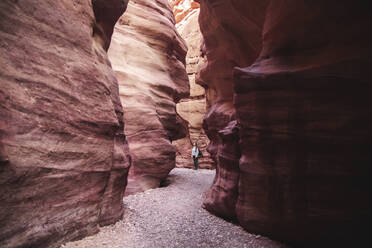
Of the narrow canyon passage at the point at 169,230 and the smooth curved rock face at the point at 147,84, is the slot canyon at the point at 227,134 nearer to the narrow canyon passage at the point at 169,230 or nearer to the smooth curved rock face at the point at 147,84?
the narrow canyon passage at the point at 169,230

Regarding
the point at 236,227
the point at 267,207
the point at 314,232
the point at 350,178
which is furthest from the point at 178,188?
the point at 350,178

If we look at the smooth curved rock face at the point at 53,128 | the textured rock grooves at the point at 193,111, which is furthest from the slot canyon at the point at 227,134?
the textured rock grooves at the point at 193,111

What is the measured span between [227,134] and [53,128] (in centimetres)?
392

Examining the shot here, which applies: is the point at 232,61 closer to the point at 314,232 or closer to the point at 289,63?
the point at 289,63

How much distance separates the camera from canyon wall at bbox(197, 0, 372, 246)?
331 centimetres

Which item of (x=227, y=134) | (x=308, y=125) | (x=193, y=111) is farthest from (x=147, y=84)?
(x=193, y=111)

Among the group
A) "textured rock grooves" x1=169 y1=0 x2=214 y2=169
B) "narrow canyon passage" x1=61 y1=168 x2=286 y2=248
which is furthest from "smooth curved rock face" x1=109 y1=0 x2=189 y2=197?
"textured rock grooves" x1=169 y1=0 x2=214 y2=169

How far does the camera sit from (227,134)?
577 centimetres

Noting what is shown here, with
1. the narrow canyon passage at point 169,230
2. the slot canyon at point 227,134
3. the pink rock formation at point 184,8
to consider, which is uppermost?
the pink rock formation at point 184,8

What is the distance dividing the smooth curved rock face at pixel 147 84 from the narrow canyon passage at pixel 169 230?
1.94m

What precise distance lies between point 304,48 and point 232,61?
12.3 ft

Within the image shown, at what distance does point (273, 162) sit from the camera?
13.6 ft

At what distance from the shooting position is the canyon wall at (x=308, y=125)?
3.31 m

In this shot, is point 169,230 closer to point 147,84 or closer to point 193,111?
point 147,84
